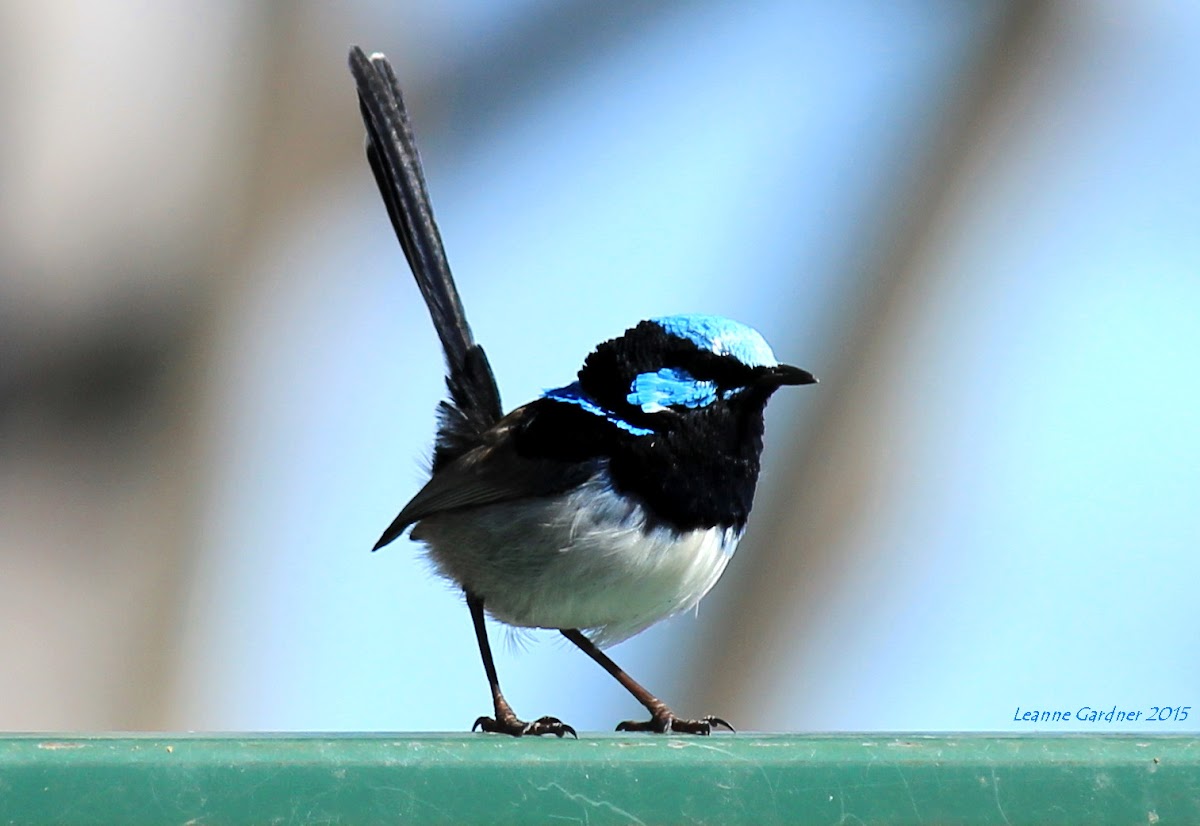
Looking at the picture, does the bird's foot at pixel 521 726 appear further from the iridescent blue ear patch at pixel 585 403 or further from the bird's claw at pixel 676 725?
the iridescent blue ear patch at pixel 585 403

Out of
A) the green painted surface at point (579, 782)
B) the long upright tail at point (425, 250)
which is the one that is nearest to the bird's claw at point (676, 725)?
the long upright tail at point (425, 250)

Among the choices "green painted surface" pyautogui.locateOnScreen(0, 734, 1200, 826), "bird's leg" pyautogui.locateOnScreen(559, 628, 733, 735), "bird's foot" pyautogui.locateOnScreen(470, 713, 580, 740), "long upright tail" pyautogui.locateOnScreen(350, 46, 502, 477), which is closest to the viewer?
"green painted surface" pyautogui.locateOnScreen(0, 734, 1200, 826)

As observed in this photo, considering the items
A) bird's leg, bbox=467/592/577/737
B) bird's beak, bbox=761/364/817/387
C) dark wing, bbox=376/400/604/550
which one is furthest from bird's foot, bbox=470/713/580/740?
bird's beak, bbox=761/364/817/387

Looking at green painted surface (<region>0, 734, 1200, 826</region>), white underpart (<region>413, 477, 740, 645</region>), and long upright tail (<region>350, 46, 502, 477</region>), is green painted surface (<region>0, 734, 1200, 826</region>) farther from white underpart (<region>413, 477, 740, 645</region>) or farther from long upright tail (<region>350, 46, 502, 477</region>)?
long upright tail (<region>350, 46, 502, 477</region>)

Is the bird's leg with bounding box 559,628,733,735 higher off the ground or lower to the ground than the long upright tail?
lower

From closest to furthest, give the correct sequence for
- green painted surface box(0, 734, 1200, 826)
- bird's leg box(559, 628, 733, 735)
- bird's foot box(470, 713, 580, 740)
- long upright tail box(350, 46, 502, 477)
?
green painted surface box(0, 734, 1200, 826)
bird's foot box(470, 713, 580, 740)
bird's leg box(559, 628, 733, 735)
long upright tail box(350, 46, 502, 477)

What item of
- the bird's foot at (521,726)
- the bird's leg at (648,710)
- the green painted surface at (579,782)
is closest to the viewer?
the green painted surface at (579,782)

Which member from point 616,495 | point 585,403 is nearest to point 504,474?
point 585,403
